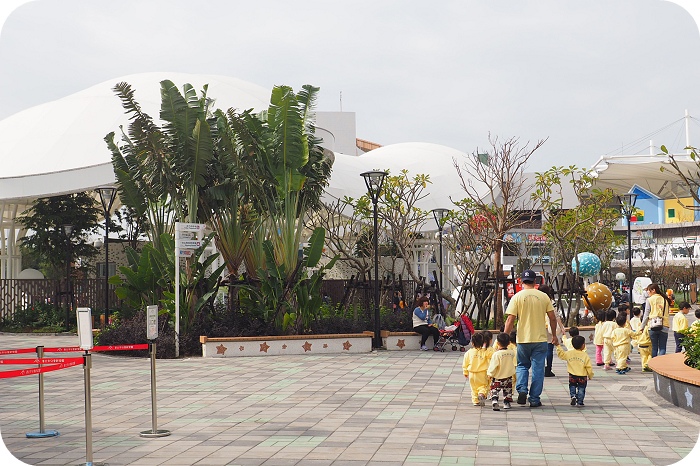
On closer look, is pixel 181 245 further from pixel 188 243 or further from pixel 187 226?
pixel 187 226

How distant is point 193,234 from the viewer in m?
18.2

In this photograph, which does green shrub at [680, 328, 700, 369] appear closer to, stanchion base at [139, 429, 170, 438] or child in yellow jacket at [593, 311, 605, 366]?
child in yellow jacket at [593, 311, 605, 366]

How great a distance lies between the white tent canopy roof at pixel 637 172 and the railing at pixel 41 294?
53099mm

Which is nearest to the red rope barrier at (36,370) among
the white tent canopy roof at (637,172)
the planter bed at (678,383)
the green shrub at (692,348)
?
the planter bed at (678,383)

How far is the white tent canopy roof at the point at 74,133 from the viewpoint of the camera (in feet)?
90.2

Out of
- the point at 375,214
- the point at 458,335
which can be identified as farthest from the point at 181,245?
the point at 458,335

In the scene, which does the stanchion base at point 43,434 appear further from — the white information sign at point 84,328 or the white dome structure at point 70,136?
the white dome structure at point 70,136

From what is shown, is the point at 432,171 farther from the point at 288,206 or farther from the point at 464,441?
the point at 464,441

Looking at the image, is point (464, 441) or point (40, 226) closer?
point (464, 441)

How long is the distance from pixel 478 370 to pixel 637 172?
7407 centimetres

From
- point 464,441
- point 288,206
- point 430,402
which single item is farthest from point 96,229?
point 464,441

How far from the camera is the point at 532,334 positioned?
1033 centimetres

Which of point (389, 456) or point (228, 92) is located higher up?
point (228, 92)

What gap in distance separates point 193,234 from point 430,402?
29.6 ft
